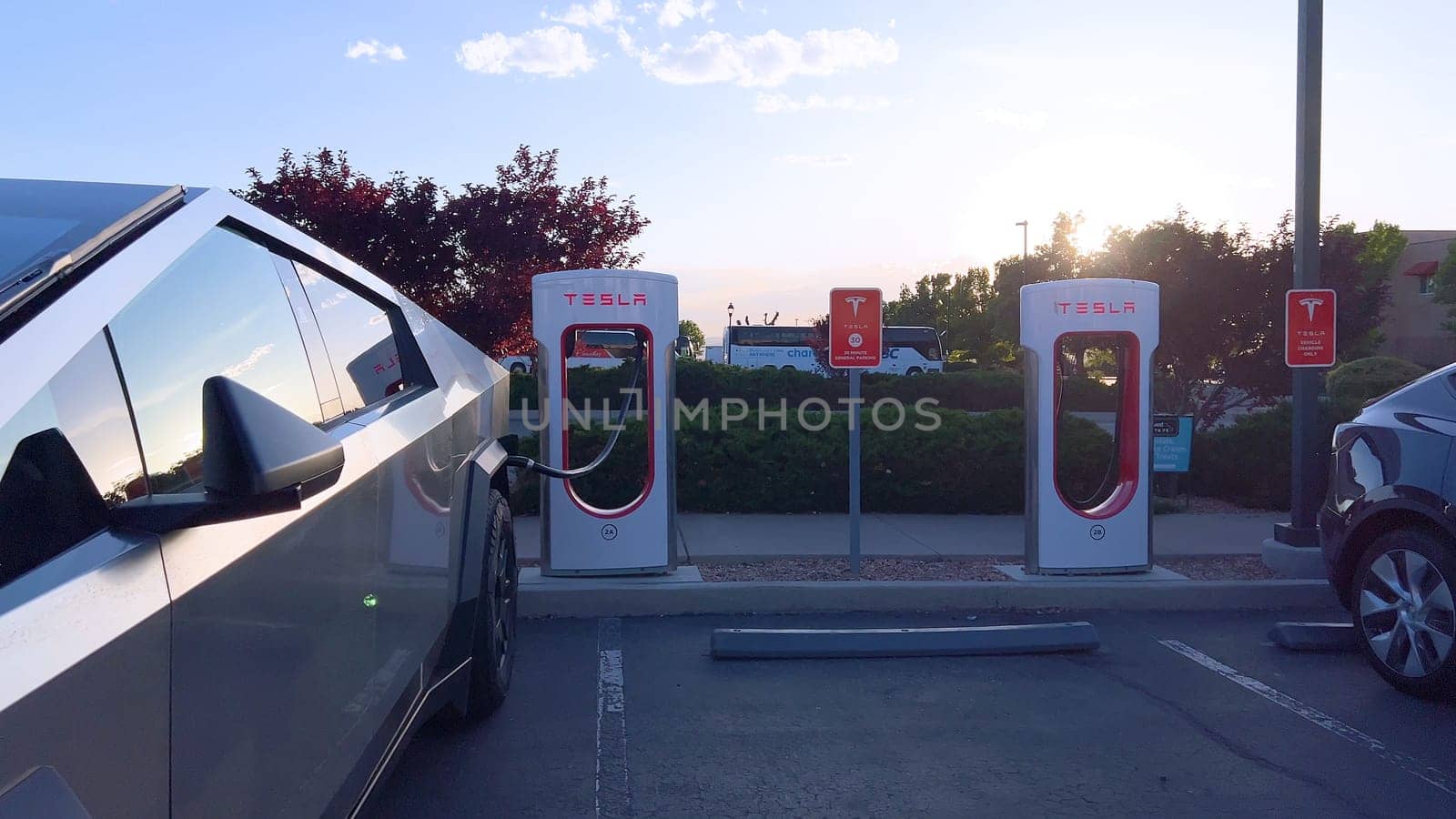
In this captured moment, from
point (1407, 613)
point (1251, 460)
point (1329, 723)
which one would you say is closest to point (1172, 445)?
point (1251, 460)

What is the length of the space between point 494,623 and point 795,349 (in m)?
38.0

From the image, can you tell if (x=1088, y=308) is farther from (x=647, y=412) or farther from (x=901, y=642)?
(x=647, y=412)

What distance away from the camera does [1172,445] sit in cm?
966

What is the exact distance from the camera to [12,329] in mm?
1687

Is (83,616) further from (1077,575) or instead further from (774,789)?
(1077,575)

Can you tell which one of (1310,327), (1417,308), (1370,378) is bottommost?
(1370,378)

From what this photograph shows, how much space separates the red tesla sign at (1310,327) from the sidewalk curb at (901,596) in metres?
1.54

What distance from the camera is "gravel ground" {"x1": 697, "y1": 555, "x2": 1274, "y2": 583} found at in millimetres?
7465

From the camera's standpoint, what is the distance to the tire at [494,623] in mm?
4285

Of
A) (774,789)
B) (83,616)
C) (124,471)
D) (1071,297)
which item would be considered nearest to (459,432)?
(774,789)

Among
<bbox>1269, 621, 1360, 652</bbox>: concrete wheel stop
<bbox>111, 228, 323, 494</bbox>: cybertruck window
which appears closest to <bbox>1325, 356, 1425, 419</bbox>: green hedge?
<bbox>1269, 621, 1360, 652</bbox>: concrete wheel stop

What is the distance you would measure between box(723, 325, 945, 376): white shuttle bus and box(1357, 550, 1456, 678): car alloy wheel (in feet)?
120

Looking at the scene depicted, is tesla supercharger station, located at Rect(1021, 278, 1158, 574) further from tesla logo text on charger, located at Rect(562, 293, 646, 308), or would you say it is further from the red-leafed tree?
the red-leafed tree

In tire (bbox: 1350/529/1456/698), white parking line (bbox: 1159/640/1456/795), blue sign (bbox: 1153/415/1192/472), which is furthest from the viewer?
blue sign (bbox: 1153/415/1192/472)
